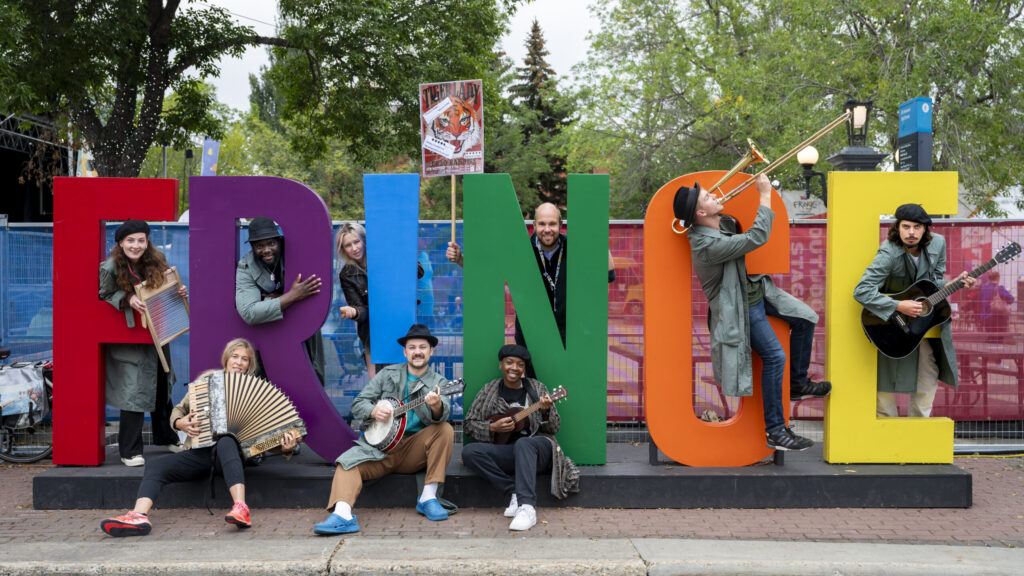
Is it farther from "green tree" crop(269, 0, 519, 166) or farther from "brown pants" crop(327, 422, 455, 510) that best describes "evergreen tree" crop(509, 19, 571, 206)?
"brown pants" crop(327, 422, 455, 510)

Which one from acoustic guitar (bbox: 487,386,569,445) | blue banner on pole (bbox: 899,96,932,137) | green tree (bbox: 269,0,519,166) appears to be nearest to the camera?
acoustic guitar (bbox: 487,386,569,445)

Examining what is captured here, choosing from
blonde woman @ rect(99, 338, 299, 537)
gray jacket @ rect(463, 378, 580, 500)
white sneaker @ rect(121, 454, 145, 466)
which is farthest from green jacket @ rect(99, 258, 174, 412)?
gray jacket @ rect(463, 378, 580, 500)

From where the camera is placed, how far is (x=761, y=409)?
5980 mm

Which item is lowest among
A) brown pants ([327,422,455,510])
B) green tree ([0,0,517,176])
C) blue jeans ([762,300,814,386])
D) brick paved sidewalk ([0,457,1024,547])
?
brick paved sidewalk ([0,457,1024,547])

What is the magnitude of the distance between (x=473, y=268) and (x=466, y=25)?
11.8m

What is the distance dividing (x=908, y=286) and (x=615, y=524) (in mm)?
2827

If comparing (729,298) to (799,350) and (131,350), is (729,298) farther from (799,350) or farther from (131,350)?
(131,350)

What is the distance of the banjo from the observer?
17.7 ft

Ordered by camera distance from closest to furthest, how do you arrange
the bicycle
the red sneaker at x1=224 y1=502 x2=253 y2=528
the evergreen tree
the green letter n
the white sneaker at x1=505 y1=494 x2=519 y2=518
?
the red sneaker at x1=224 y1=502 x2=253 y2=528, the white sneaker at x1=505 y1=494 x2=519 y2=518, the green letter n, the bicycle, the evergreen tree

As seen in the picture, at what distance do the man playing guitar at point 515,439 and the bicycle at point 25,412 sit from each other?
4.29m

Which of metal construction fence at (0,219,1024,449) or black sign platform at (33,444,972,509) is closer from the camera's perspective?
black sign platform at (33,444,972,509)

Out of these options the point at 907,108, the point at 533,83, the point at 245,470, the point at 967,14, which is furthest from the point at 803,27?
the point at 533,83

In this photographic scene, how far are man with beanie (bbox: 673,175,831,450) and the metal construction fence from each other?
5.98ft

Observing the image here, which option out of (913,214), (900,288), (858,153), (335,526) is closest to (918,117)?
(913,214)
